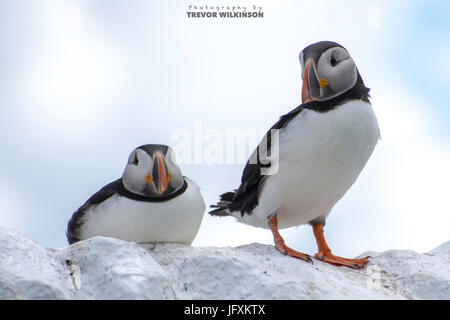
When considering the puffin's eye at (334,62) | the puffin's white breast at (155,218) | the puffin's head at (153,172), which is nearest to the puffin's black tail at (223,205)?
the puffin's white breast at (155,218)

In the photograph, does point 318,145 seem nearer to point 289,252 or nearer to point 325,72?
point 325,72

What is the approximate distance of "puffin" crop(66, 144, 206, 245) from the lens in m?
6.69

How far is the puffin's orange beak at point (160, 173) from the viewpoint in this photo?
6595 millimetres

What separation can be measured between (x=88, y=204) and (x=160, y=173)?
1.12m

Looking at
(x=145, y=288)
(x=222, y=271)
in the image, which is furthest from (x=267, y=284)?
(x=145, y=288)

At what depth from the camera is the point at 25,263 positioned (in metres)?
5.23

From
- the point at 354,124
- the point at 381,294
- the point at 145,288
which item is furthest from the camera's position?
the point at 354,124

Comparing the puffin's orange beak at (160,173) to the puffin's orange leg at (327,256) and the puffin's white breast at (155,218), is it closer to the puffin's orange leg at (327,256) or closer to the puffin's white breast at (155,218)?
the puffin's white breast at (155,218)

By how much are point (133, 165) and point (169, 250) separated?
1.05m

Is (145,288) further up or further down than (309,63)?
further down

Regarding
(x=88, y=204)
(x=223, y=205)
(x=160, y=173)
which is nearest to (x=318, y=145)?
(x=160, y=173)

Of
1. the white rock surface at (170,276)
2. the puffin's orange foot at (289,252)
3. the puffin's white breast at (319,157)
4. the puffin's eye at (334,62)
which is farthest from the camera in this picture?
the puffin's eye at (334,62)

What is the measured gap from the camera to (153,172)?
669cm
